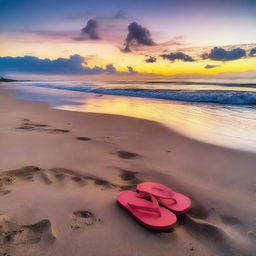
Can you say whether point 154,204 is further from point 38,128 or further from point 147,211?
point 38,128

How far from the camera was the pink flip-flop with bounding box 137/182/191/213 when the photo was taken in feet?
6.43

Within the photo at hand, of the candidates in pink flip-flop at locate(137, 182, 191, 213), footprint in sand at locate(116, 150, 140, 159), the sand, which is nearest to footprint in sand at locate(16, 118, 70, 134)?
the sand

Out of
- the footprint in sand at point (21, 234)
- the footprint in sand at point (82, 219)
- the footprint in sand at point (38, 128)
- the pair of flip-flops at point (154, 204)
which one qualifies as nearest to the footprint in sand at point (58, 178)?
the pair of flip-flops at point (154, 204)

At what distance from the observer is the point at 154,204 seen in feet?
6.48

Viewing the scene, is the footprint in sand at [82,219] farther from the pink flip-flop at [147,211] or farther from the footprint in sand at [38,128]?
the footprint in sand at [38,128]

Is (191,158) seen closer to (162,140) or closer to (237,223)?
(162,140)

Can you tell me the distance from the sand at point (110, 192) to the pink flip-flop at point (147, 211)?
56 millimetres

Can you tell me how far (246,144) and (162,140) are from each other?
132 centimetres

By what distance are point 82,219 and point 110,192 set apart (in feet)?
1.66

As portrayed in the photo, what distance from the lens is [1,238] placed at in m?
1.50

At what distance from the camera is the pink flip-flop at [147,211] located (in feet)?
5.66

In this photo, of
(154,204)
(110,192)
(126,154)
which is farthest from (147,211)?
(126,154)

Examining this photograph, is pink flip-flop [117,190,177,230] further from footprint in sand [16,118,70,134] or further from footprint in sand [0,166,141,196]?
footprint in sand [16,118,70,134]

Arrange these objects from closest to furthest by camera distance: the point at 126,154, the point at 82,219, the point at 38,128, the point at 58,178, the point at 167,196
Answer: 1. the point at 82,219
2. the point at 167,196
3. the point at 58,178
4. the point at 126,154
5. the point at 38,128
